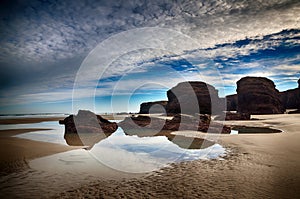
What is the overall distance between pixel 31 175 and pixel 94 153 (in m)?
3.46

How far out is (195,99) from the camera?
1652 inches

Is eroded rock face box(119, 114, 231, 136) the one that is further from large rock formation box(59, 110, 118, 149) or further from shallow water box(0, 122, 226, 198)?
shallow water box(0, 122, 226, 198)

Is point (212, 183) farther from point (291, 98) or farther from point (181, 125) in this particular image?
point (291, 98)

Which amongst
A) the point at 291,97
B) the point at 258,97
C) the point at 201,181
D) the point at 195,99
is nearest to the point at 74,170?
A: the point at 201,181

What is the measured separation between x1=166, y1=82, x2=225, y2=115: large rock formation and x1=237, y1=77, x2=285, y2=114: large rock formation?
29.5ft

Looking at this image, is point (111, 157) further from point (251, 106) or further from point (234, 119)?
point (251, 106)

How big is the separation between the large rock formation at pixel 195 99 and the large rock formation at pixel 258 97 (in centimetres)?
898

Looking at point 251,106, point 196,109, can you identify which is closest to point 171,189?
point 196,109

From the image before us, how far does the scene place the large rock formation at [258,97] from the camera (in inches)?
1879

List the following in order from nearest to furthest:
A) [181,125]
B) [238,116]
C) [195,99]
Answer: [181,125]
[238,116]
[195,99]

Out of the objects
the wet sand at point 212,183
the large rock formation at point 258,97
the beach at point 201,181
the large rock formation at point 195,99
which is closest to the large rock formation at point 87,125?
the beach at point 201,181

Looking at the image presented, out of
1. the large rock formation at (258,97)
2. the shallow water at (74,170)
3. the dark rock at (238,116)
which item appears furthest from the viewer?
the large rock formation at (258,97)

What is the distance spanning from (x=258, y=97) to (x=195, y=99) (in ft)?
65.7

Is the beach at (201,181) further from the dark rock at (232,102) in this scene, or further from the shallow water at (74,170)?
the dark rock at (232,102)
